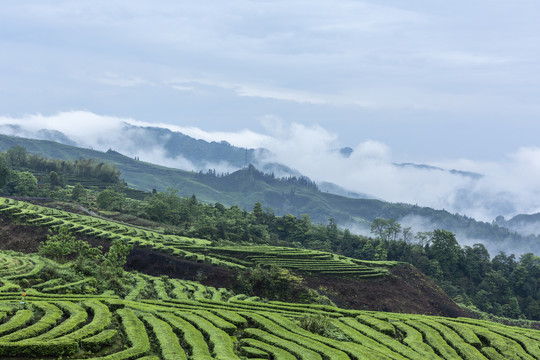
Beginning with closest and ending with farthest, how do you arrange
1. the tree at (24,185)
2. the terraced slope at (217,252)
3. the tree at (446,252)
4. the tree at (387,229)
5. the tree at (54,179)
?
the terraced slope at (217,252)
the tree at (446,252)
the tree at (24,185)
the tree at (387,229)
the tree at (54,179)

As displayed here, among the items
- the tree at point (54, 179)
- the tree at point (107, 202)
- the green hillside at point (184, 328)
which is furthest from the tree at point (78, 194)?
the green hillside at point (184, 328)

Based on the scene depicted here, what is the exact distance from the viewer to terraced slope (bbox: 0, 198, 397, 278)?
76812 millimetres

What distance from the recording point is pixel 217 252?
274 ft

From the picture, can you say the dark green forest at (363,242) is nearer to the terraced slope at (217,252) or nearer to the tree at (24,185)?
the tree at (24,185)

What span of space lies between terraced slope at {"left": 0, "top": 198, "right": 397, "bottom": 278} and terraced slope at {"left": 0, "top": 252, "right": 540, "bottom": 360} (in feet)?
111

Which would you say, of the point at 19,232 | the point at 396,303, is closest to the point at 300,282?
the point at 396,303

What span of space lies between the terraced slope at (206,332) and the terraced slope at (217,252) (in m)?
33.8

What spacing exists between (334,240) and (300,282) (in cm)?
7284

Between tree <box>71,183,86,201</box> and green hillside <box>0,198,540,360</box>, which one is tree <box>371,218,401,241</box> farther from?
green hillside <box>0,198,540,360</box>

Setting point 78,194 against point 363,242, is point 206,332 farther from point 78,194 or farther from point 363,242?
point 78,194

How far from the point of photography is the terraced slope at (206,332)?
79.1ft

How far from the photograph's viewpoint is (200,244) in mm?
87062

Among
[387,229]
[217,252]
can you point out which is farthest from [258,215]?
[217,252]

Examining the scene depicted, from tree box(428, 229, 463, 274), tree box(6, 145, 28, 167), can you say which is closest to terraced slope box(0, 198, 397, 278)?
tree box(428, 229, 463, 274)
